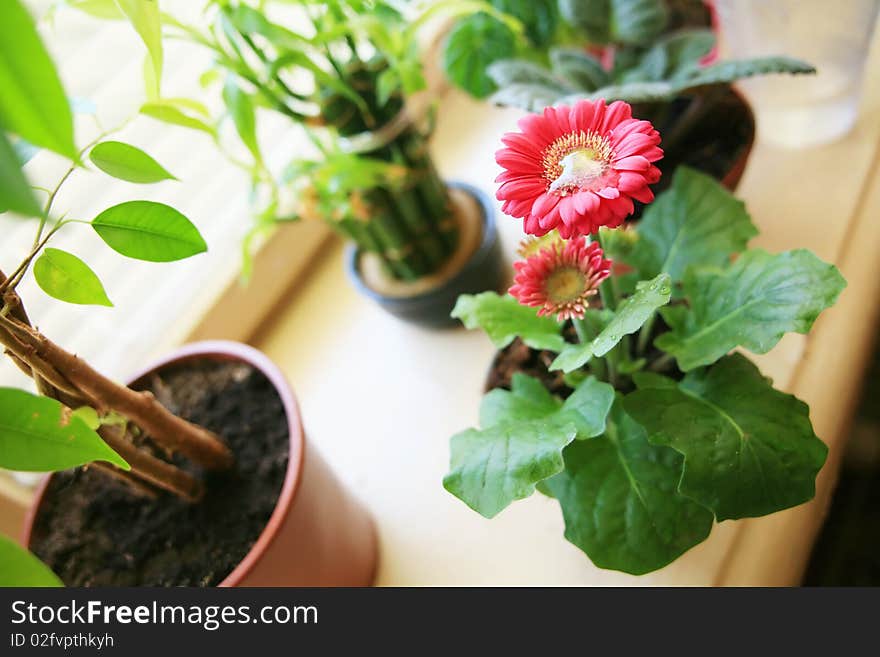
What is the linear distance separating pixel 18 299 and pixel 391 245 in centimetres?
43

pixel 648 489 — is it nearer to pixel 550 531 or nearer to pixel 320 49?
→ pixel 550 531

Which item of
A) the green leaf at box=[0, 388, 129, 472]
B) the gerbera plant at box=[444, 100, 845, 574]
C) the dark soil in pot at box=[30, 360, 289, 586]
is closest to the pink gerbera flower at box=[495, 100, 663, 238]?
the gerbera plant at box=[444, 100, 845, 574]

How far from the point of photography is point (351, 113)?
73cm

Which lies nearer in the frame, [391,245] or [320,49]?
[320,49]

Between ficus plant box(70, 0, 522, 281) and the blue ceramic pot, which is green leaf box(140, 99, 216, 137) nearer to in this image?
ficus plant box(70, 0, 522, 281)

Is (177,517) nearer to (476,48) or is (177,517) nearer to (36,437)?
(36,437)

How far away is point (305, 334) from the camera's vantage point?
936mm

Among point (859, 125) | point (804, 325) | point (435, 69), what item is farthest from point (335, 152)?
point (859, 125)

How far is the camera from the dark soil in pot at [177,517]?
60 centimetres

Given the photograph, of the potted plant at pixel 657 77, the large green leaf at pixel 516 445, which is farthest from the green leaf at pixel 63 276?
the potted plant at pixel 657 77

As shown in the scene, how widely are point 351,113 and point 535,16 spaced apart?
0.26 metres

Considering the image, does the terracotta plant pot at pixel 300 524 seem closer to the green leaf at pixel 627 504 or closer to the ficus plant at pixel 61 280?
the ficus plant at pixel 61 280

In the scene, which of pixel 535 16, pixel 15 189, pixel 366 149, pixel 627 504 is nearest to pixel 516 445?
pixel 627 504

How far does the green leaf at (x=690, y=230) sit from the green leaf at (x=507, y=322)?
0.12 metres
